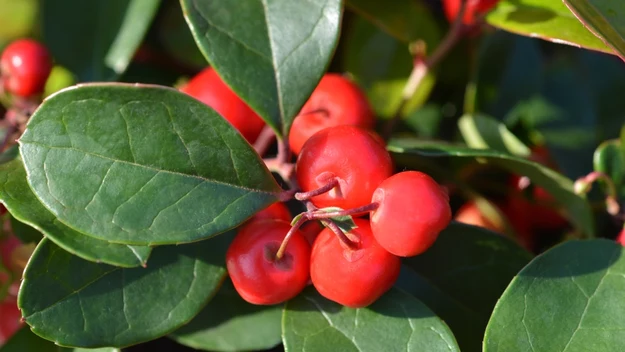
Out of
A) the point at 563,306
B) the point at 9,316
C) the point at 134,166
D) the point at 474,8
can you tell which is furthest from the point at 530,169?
the point at 9,316

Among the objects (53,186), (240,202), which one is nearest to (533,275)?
(240,202)

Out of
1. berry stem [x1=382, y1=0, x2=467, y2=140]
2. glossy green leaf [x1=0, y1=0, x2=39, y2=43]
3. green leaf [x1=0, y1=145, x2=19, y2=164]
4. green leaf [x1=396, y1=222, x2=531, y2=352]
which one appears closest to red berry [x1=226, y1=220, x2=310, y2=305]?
green leaf [x1=396, y1=222, x2=531, y2=352]

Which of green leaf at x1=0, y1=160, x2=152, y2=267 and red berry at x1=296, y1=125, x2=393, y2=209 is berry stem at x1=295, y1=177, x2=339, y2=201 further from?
green leaf at x1=0, y1=160, x2=152, y2=267

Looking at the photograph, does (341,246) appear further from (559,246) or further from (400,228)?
(559,246)

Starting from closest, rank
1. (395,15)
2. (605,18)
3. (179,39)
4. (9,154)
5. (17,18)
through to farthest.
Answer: (605,18) → (9,154) → (395,15) → (179,39) → (17,18)

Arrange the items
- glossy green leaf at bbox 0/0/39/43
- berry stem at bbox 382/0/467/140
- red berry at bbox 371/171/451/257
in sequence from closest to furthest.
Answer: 1. red berry at bbox 371/171/451/257
2. berry stem at bbox 382/0/467/140
3. glossy green leaf at bbox 0/0/39/43

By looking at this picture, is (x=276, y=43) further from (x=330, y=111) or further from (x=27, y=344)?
(x=27, y=344)
